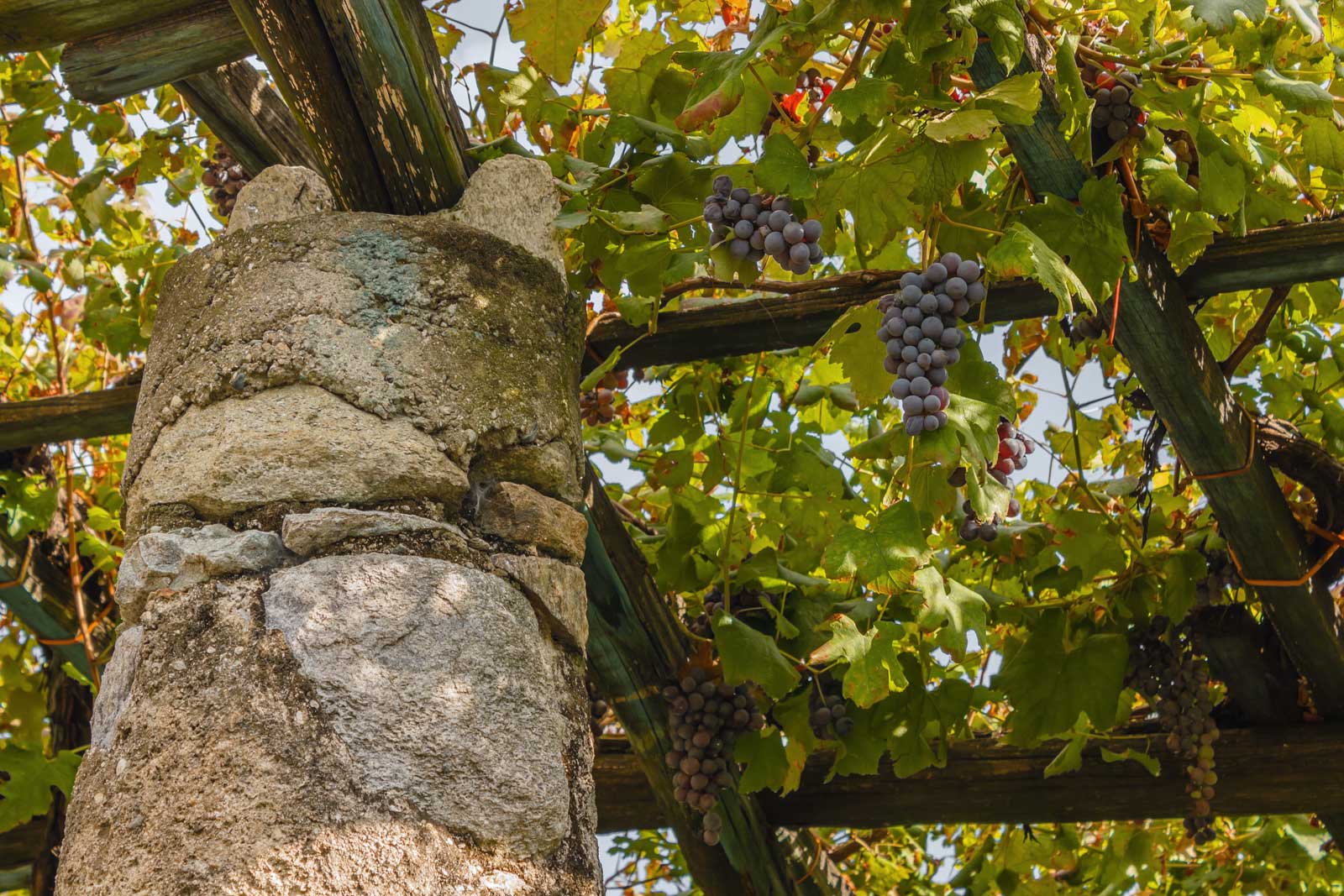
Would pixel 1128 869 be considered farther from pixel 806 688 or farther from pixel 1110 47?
pixel 1110 47

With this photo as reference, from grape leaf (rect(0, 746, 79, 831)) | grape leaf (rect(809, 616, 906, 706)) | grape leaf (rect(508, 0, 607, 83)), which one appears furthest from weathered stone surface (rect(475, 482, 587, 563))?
grape leaf (rect(0, 746, 79, 831))

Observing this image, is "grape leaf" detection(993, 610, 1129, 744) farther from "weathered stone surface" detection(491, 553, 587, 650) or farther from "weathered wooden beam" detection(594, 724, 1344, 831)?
"weathered stone surface" detection(491, 553, 587, 650)

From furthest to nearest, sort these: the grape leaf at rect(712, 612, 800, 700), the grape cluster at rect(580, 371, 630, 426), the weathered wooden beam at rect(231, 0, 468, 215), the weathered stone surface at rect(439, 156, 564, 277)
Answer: the grape cluster at rect(580, 371, 630, 426) < the grape leaf at rect(712, 612, 800, 700) < the weathered stone surface at rect(439, 156, 564, 277) < the weathered wooden beam at rect(231, 0, 468, 215)

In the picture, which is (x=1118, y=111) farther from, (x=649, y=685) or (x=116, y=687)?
(x=116, y=687)

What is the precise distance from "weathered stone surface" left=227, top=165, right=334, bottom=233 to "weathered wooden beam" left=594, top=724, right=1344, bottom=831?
213 cm

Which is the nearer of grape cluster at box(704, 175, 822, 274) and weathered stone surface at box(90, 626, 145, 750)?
weathered stone surface at box(90, 626, 145, 750)

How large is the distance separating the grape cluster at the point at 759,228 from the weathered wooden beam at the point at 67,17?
0.87 metres

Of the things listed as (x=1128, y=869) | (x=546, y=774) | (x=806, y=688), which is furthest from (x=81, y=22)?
(x=1128, y=869)

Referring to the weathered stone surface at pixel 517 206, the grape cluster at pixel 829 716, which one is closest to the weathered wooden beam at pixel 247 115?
the weathered stone surface at pixel 517 206

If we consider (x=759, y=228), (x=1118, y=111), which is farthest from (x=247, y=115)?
(x=1118, y=111)

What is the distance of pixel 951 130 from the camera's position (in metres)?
1.68

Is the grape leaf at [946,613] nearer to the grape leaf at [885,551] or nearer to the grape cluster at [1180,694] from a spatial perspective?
the grape leaf at [885,551]

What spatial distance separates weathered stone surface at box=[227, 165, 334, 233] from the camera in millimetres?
1862

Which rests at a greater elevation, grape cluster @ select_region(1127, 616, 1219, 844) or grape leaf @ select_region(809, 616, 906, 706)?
grape cluster @ select_region(1127, 616, 1219, 844)
